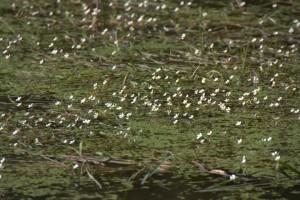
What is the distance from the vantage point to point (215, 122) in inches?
130

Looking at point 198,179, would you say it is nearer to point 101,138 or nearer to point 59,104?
point 101,138

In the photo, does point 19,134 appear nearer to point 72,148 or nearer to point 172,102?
point 72,148

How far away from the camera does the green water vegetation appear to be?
278 cm

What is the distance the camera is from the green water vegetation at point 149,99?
9.11 ft

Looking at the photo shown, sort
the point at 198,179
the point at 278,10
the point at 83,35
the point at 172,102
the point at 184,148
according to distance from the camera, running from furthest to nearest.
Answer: the point at 278,10, the point at 83,35, the point at 172,102, the point at 184,148, the point at 198,179

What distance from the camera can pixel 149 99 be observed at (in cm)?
356

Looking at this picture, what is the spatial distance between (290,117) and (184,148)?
22.1 inches

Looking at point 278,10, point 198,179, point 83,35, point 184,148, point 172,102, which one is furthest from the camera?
point 278,10

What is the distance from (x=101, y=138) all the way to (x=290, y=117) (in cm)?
79

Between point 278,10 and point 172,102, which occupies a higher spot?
point 278,10

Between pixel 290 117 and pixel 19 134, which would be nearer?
pixel 19 134

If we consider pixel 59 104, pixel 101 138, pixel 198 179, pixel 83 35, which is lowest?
Answer: pixel 198 179

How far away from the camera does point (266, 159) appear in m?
2.93

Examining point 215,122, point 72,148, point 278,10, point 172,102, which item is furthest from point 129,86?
point 278,10
